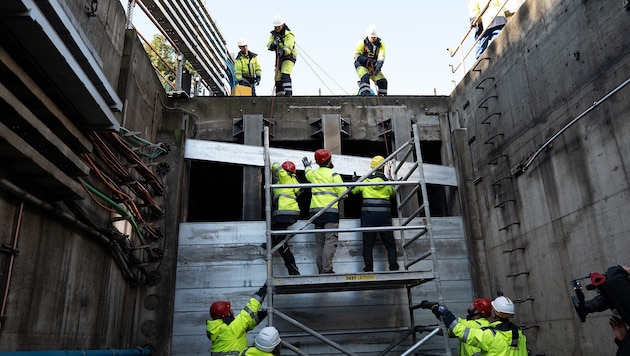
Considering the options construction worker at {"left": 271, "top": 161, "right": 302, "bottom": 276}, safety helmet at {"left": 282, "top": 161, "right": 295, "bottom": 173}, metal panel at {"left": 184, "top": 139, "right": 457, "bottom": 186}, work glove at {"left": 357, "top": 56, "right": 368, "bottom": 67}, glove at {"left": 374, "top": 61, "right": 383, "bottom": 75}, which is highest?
work glove at {"left": 357, "top": 56, "right": 368, "bottom": 67}

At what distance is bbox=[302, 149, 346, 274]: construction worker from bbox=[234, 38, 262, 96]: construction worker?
192 inches

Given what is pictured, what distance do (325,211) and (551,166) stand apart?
2842 millimetres

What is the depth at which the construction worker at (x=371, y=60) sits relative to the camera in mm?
10602

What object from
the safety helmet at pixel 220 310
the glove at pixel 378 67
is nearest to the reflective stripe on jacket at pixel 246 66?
the glove at pixel 378 67

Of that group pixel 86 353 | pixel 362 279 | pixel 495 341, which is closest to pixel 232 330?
pixel 86 353

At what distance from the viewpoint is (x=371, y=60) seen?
1074 centimetres

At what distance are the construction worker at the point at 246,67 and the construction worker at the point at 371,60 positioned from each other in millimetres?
2339

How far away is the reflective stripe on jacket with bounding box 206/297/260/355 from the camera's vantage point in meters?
5.70

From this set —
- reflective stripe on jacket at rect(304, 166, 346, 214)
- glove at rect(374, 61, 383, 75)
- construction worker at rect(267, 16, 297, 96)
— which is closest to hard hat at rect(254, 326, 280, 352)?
reflective stripe on jacket at rect(304, 166, 346, 214)

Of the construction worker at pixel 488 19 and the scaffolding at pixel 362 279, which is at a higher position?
the construction worker at pixel 488 19

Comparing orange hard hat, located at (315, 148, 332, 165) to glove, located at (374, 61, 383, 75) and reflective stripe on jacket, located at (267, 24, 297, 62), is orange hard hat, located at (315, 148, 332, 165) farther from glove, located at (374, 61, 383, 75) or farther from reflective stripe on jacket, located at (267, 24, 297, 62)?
glove, located at (374, 61, 383, 75)

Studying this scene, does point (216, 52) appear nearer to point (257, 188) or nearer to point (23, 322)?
point (257, 188)

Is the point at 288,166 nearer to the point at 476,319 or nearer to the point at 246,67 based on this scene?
the point at 476,319

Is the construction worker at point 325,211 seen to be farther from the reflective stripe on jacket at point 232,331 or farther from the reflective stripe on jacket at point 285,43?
the reflective stripe on jacket at point 285,43
